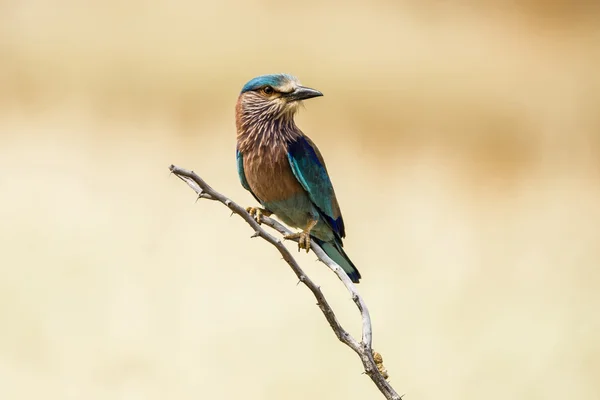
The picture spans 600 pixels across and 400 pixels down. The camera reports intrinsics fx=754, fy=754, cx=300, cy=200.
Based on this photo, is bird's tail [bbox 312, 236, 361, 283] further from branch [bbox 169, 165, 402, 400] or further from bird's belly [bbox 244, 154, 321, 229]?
branch [bbox 169, 165, 402, 400]

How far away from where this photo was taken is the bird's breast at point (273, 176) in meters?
2.03

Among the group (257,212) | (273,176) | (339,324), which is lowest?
(339,324)

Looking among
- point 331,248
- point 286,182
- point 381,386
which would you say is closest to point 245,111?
point 286,182

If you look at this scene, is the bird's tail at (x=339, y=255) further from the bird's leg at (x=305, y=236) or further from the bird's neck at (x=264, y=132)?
the bird's neck at (x=264, y=132)

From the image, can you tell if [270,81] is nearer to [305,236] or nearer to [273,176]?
[273,176]

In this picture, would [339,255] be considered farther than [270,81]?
Yes

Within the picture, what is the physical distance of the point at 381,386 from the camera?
123cm

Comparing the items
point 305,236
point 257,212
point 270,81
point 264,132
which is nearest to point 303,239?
point 305,236

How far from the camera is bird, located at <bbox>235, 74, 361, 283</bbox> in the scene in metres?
2.03

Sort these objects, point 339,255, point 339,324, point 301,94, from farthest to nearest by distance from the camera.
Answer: point 339,255 < point 301,94 < point 339,324

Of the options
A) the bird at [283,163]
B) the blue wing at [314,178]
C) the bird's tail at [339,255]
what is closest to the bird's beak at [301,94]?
the bird at [283,163]

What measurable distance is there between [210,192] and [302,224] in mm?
791

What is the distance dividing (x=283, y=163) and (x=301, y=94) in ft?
0.63

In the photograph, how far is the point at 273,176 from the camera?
203 cm
